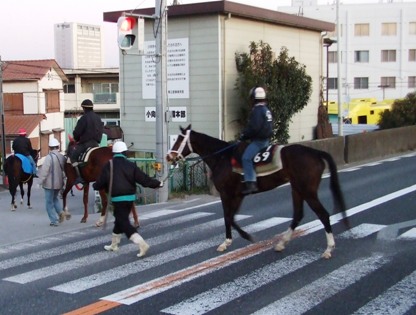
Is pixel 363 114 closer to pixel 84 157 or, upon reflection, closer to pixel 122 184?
pixel 84 157

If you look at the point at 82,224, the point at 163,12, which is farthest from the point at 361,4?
the point at 82,224

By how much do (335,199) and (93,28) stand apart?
4437 inches

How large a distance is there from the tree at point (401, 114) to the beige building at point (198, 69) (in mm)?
11768

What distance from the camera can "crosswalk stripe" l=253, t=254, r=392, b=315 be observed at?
22.3ft

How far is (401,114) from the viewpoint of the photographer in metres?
34.6

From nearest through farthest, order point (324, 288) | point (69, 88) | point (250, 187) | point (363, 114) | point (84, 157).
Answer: point (324, 288) < point (250, 187) < point (84, 157) < point (363, 114) < point (69, 88)

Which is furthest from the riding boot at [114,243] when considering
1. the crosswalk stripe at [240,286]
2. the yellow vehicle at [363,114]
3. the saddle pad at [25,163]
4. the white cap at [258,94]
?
the yellow vehicle at [363,114]

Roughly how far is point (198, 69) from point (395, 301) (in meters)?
17.2

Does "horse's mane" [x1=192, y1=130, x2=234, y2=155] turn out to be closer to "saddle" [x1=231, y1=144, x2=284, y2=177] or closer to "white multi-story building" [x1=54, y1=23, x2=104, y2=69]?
"saddle" [x1=231, y1=144, x2=284, y2=177]

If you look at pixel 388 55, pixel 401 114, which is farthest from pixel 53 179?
pixel 388 55

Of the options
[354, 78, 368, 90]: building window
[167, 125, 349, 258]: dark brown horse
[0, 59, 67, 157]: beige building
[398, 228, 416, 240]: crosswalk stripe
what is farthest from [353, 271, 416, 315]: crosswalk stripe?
[354, 78, 368, 90]: building window

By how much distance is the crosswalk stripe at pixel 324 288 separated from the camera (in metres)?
6.80

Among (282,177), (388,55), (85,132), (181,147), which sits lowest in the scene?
(282,177)

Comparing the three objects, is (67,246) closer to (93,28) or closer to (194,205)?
(194,205)
